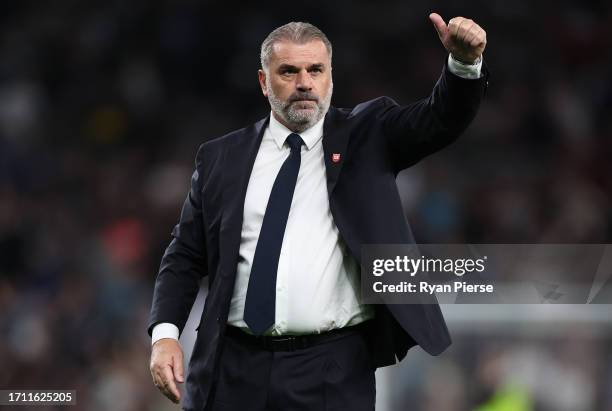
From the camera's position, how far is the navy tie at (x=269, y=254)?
304 centimetres

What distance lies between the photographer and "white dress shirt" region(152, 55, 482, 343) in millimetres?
3041

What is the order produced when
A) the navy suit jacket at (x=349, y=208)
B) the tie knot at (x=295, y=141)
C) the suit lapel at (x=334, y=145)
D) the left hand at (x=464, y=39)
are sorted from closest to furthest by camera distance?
the left hand at (x=464, y=39) < the navy suit jacket at (x=349, y=208) < the suit lapel at (x=334, y=145) < the tie knot at (x=295, y=141)

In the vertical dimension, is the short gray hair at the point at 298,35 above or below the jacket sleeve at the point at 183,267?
above

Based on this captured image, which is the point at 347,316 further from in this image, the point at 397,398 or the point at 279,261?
the point at 397,398

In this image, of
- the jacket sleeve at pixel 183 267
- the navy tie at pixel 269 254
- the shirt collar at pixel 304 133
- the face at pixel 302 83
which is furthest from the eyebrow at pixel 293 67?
the jacket sleeve at pixel 183 267

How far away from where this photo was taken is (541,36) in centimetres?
864

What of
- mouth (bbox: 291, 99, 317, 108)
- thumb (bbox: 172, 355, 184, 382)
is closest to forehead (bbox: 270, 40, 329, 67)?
mouth (bbox: 291, 99, 317, 108)

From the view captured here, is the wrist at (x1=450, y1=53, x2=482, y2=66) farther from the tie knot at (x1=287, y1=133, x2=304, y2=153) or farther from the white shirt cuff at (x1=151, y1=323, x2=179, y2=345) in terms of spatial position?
the white shirt cuff at (x1=151, y1=323, x2=179, y2=345)

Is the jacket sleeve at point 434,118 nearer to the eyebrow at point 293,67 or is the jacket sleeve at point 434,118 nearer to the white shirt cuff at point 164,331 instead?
the eyebrow at point 293,67

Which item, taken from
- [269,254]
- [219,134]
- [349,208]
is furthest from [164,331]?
[219,134]

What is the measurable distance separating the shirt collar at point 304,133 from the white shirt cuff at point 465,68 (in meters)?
0.50

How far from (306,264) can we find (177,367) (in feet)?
1.47

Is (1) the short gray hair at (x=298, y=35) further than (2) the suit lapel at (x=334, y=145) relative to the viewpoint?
Yes

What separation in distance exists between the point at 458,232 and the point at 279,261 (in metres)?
4.15
